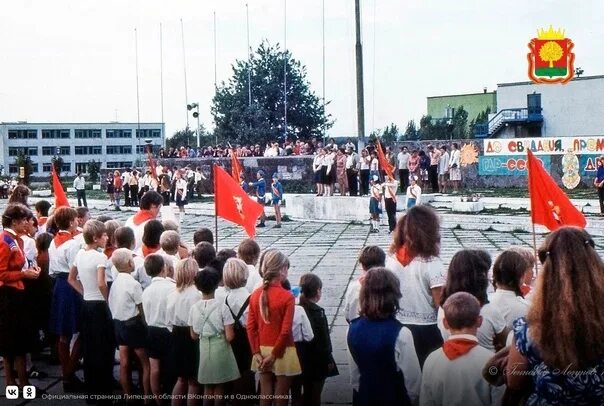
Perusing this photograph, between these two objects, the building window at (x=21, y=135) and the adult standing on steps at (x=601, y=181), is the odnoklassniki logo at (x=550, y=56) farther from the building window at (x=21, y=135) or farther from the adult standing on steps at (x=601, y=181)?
the building window at (x=21, y=135)

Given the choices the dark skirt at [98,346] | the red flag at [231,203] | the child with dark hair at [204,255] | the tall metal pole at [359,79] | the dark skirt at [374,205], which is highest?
the tall metal pole at [359,79]

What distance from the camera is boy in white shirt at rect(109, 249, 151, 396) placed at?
21.8ft

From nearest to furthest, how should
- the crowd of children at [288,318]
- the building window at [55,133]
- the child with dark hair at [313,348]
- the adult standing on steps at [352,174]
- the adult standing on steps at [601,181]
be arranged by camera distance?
the crowd of children at [288,318] < the child with dark hair at [313,348] < the adult standing on steps at [601,181] < the adult standing on steps at [352,174] < the building window at [55,133]

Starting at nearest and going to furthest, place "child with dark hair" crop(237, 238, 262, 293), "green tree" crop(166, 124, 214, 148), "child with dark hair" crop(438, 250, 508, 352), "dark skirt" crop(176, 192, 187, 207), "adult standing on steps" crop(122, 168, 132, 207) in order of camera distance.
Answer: "child with dark hair" crop(438, 250, 508, 352)
"child with dark hair" crop(237, 238, 262, 293)
"dark skirt" crop(176, 192, 187, 207)
"adult standing on steps" crop(122, 168, 132, 207)
"green tree" crop(166, 124, 214, 148)

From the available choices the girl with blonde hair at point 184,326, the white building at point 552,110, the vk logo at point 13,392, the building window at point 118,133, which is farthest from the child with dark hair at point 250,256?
the building window at point 118,133

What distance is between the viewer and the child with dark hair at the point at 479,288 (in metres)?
4.83

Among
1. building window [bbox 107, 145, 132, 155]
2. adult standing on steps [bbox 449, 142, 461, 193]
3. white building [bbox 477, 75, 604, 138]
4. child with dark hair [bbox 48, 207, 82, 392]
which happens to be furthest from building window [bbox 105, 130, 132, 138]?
child with dark hair [bbox 48, 207, 82, 392]

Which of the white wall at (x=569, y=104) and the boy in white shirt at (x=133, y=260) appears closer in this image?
the boy in white shirt at (x=133, y=260)

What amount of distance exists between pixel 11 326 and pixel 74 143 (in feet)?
388

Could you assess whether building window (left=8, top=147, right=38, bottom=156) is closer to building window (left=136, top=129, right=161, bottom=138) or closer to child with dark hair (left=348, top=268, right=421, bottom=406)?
building window (left=136, top=129, right=161, bottom=138)

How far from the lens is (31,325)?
7148 mm

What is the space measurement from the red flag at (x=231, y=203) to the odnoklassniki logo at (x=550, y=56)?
35.3m

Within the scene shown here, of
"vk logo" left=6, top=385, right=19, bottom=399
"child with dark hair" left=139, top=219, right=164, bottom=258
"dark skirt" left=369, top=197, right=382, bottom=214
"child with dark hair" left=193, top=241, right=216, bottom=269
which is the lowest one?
"vk logo" left=6, top=385, right=19, bottom=399

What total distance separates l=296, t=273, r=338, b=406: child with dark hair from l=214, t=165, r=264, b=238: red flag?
276 centimetres
